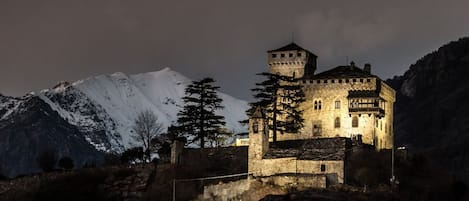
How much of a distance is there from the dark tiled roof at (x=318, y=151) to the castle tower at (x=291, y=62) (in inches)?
680

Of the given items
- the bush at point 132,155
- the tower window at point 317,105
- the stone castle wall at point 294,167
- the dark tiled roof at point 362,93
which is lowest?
the stone castle wall at point 294,167

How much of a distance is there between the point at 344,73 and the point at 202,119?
16.2m

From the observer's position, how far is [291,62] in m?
105

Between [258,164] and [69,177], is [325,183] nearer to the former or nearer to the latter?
[258,164]

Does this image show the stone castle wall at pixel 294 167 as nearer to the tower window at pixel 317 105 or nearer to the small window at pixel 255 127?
the small window at pixel 255 127

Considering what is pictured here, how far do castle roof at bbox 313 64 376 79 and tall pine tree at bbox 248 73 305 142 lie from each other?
3.01 metres

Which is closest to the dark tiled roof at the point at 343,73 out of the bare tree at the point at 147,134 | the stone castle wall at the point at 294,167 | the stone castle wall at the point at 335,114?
the stone castle wall at the point at 335,114

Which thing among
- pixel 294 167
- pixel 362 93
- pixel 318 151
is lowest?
pixel 294 167

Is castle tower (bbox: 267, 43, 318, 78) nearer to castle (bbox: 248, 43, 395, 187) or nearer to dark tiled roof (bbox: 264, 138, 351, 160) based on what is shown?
castle (bbox: 248, 43, 395, 187)

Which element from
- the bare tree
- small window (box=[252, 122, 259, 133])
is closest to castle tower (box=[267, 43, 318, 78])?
the bare tree

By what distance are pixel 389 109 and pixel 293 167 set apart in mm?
28537

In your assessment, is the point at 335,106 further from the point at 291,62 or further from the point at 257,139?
the point at 257,139

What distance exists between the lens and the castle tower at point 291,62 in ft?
344

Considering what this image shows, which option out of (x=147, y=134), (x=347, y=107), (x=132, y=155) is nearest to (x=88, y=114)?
(x=147, y=134)
